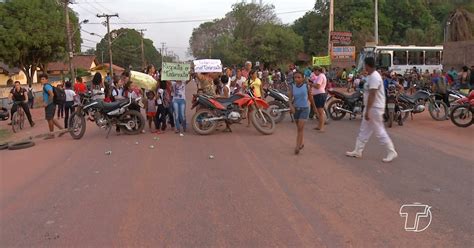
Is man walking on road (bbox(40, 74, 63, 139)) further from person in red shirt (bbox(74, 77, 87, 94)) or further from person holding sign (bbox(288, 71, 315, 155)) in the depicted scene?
person holding sign (bbox(288, 71, 315, 155))

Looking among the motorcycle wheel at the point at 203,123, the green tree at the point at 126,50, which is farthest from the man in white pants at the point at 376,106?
the green tree at the point at 126,50

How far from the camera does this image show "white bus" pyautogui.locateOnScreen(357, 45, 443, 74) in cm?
3331

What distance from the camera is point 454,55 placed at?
1164 inches

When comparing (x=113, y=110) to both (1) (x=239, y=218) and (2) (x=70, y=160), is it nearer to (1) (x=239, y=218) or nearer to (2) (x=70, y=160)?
(2) (x=70, y=160)

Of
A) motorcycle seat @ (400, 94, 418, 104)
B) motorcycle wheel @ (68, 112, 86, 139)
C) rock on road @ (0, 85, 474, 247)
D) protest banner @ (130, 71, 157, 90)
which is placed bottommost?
rock on road @ (0, 85, 474, 247)

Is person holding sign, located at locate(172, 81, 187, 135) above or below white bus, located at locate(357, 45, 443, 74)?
below

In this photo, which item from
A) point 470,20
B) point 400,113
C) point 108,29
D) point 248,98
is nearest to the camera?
point 248,98

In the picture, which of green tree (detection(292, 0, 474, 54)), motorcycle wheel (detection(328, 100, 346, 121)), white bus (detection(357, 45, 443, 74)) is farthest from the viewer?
green tree (detection(292, 0, 474, 54))

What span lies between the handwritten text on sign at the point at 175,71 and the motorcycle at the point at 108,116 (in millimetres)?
935

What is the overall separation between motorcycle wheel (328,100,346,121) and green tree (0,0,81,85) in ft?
114

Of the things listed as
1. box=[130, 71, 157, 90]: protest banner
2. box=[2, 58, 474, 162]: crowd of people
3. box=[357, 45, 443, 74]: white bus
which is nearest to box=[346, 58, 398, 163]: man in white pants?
box=[2, 58, 474, 162]: crowd of people

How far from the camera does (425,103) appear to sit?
45.0 ft

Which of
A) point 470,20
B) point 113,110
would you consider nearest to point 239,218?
point 113,110

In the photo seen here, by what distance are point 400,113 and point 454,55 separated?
19.6 m
